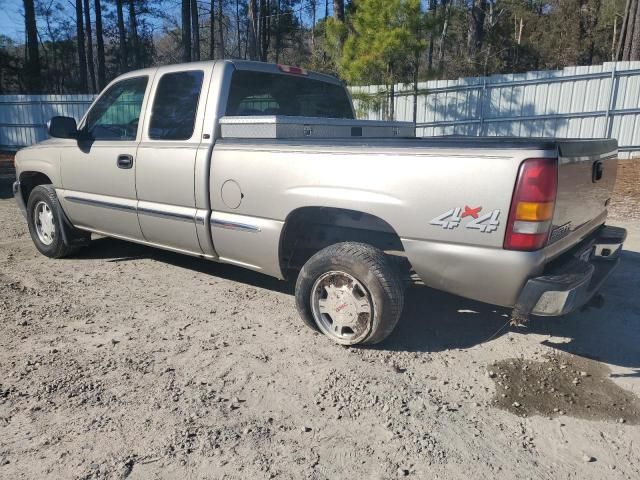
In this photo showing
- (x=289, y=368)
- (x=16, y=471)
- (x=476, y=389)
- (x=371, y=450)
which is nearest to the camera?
(x=16, y=471)

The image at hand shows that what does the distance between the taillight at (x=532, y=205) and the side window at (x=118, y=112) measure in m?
3.38

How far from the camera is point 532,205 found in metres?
2.76

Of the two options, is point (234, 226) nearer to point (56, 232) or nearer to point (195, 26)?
point (56, 232)

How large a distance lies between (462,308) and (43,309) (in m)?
3.50

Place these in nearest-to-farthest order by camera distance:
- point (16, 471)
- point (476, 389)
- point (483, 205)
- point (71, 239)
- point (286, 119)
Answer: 1. point (16, 471)
2. point (483, 205)
3. point (476, 389)
4. point (286, 119)
5. point (71, 239)

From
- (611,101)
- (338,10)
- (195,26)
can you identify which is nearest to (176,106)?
(611,101)

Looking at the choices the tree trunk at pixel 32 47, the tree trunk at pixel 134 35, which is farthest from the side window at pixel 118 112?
the tree trunk at pixel 134 35

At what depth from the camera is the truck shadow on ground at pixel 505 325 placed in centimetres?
365

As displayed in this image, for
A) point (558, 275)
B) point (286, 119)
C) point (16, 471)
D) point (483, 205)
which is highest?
point (286, 119)

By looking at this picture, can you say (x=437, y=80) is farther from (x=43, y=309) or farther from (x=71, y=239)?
(x=43, y=309)

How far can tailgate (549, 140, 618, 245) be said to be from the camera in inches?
116

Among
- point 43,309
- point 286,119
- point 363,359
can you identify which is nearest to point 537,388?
point 363,359

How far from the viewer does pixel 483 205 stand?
9.39 feet

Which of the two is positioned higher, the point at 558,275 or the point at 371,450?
the point at 558,275
